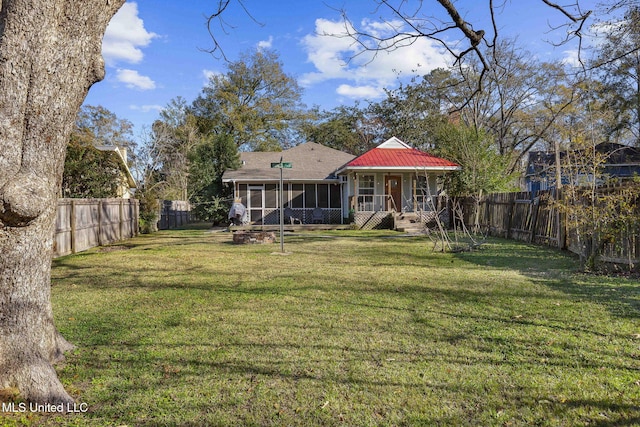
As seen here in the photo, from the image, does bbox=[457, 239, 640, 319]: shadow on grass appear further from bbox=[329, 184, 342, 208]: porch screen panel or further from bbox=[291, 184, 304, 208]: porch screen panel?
bbox=[291, 184, 304, 208]: porch screen panel

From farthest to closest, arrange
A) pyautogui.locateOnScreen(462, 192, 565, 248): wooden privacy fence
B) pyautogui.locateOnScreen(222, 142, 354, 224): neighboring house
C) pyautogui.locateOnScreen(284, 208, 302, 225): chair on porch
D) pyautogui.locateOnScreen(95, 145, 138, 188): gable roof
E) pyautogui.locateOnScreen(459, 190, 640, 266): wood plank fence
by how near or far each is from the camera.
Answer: pyautogui.locateOnScreen(222, 142, 354, 224): neighboring house, pyautogui.locateOnScreen(284, 208, 302, 225): chair on porch, pyautogui.locateOnScreen(95, 145, 138, 188): gable roof, pyautogui.locateOnScreen(462, 192, 565, 248): wooden privacy fence, pyautogui.locateOnScreen(459, 190, 640, 266): wood plank fence

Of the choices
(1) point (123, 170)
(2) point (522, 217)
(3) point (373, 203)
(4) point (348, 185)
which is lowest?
(2) point (522, 217)

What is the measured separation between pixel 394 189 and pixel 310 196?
4879 millimetres

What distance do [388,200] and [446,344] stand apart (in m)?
19.0

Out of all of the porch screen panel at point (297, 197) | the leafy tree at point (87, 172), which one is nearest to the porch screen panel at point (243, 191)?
the porch screen panel at point (297, 197)

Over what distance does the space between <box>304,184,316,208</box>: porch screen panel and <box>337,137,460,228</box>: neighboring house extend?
1875 mm

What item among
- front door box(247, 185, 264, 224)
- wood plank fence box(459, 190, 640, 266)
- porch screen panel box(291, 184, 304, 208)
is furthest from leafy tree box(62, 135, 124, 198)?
wood plank fence box(459, 190, 640, 266)

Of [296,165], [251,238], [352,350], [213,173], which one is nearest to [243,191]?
[213,173]

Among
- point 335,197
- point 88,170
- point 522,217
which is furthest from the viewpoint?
point 335,197

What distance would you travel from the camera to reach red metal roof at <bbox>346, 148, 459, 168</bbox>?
68.9 feet

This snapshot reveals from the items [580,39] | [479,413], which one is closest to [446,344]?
[479,413]

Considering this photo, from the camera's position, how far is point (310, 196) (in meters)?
24.4

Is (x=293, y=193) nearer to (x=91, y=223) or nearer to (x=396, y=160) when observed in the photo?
(x=396, y=160)

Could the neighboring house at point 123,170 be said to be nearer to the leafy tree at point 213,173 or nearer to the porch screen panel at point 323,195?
the leafy tree at point 213,173
